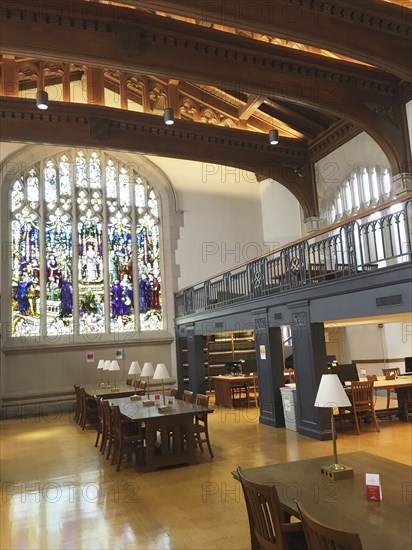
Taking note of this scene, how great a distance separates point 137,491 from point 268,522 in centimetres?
336

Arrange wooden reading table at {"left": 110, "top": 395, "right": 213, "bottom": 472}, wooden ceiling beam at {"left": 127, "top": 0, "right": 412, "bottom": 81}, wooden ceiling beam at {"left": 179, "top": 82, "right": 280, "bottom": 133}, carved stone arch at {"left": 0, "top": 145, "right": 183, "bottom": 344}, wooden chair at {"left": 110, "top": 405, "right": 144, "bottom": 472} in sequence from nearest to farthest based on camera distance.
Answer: wooden ceiling beam at {"left": 127, "top": 0, "right": 412, "bottom": 81}
wooden reading table at {"left": 110, "top": 395, "right": 213, "bottom": 472}
wooden chair at {"left": 110, "top": 405, "right": 144, "bottom": 472}
wooden ceiling beam at {"left": 179, "top": 82, "right": 280, "bottom": 133}
carved stone arch at {"left": 0, "top": 145, "right": 183, "bottom": 344}

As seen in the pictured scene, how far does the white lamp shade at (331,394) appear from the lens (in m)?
3.93

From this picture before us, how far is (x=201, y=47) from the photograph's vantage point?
8.59 m

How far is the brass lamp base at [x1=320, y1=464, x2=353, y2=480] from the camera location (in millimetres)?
3761

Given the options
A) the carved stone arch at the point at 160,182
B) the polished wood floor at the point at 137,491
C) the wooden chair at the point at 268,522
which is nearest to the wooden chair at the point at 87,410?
the polished wood floor at the point at 137,491

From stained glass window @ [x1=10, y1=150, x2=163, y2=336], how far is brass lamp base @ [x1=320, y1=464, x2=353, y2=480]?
12.0 metres

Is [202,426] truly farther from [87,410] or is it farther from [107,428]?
[87,410]

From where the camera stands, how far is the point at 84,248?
50.2 feet

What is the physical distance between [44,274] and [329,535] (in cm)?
1357

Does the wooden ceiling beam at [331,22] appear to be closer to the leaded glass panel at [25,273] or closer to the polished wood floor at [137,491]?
the polished wood floor at [137,491]

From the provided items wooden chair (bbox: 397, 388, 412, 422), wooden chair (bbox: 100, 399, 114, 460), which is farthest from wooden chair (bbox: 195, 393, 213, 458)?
wooden chair (bbox: 397, 388, 412, 422)

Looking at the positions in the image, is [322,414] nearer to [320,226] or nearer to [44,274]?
[320,226]

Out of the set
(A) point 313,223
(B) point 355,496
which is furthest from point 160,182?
(B) point 355,496

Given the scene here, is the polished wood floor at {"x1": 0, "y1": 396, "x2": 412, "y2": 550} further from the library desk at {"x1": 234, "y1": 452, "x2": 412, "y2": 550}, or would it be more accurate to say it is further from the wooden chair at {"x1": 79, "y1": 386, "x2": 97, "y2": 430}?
the library desk at {"x1": 234, "y1": 452, "x2": 412, "y2": 550}
